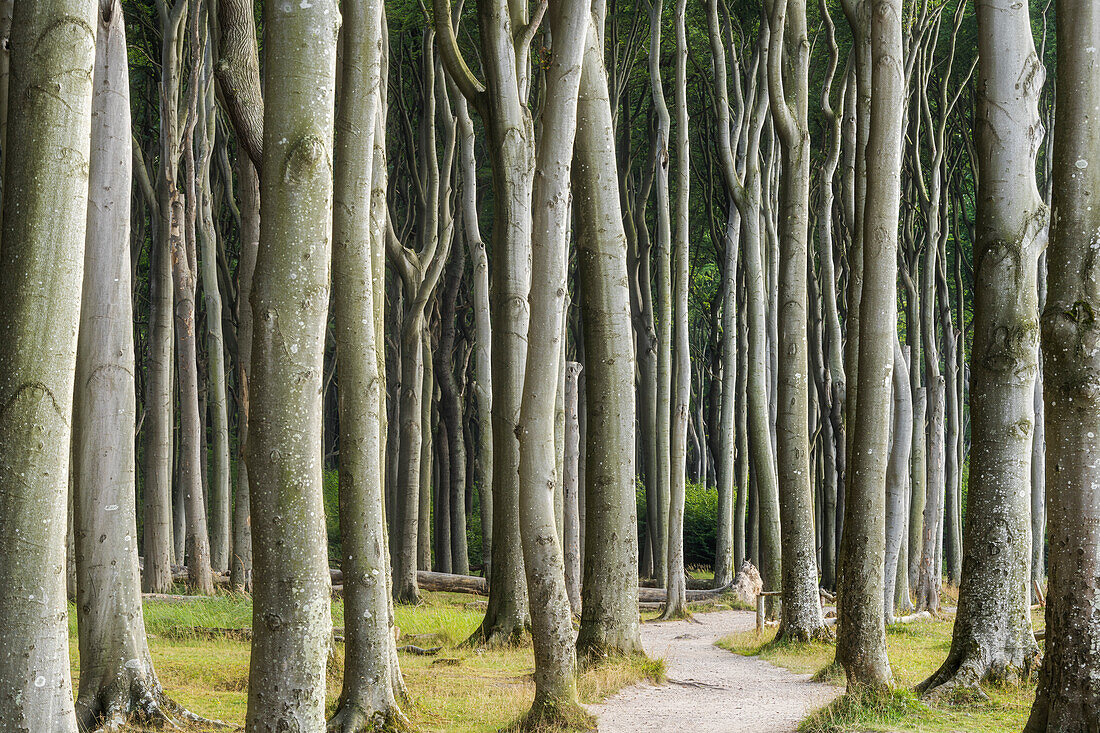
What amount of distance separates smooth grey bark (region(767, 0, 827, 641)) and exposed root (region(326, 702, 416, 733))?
16.4ft

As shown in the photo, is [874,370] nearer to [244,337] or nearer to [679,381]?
[679,381]

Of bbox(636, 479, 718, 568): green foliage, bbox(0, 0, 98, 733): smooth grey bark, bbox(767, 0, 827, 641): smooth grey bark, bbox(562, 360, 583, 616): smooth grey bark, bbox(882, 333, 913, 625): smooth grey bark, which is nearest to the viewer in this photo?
bbox(0, 0, 98, 733): smooth grey bark

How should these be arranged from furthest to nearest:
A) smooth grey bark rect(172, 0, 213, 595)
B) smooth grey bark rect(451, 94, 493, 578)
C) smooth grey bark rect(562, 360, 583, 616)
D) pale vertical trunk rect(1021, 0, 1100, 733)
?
smooth grey bark rect(451, 94, 493, 578) < smooth grey bark rect(172, 0, 213, 595) < smooth grey bark rect(562, 360, 583, 616) < pale vertical trunk rect(1021, 0, 1100, 733)

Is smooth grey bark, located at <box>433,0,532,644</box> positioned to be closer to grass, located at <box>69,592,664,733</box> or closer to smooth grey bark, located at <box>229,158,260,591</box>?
grass, located at <box>69,592,664,733</box>

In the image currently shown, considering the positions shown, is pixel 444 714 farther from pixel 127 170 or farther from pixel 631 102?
pixel 631 102

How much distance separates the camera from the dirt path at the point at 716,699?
5.87 metres

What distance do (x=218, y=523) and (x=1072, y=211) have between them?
13.2 metres

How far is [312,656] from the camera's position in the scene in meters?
3.71

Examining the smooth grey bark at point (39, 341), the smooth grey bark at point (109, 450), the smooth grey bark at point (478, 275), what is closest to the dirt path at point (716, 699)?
the smooth grey bark at point (109, 450)

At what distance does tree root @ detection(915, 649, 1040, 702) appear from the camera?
5.92 meters

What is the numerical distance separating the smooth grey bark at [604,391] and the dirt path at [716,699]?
0.69 meters

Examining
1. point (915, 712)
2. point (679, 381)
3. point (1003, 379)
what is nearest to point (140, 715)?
point (915, 712)

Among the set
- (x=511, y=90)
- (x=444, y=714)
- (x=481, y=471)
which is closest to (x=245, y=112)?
(x=511, y=90)

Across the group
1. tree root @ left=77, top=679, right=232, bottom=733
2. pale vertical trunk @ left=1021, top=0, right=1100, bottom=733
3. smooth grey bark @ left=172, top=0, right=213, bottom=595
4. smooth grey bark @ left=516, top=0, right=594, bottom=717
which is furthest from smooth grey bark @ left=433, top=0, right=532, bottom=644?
smooth grey bark @ left=172, top=0, right=213, bottom=595
